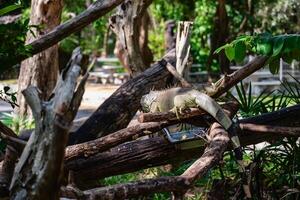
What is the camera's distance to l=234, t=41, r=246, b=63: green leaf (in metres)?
3.28

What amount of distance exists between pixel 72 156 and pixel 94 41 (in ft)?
69.9

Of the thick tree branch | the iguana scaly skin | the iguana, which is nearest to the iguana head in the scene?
the iguana scaly skin

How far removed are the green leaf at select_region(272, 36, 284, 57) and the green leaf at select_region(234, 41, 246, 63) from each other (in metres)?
0.18

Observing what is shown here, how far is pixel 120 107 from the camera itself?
17.1ft

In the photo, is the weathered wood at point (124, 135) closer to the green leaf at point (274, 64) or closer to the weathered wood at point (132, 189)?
the green leaf at point (274, 64)

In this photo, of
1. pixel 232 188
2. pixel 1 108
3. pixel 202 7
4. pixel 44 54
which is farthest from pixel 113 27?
pixel 202 7

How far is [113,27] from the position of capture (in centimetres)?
776

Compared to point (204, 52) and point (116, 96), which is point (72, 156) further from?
point (204, 52)

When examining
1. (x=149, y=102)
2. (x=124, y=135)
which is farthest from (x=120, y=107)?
(x=124, y=135)

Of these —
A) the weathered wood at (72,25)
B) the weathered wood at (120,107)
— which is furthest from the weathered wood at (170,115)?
the weathered wood at (120,107)

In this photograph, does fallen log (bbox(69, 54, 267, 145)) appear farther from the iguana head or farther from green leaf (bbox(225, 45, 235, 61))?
green leaf (bbox(225, 45, 235, 61))

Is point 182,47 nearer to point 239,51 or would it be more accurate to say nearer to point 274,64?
point 274,64

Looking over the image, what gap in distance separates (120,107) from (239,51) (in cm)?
211

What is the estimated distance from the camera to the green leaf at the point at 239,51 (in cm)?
328
